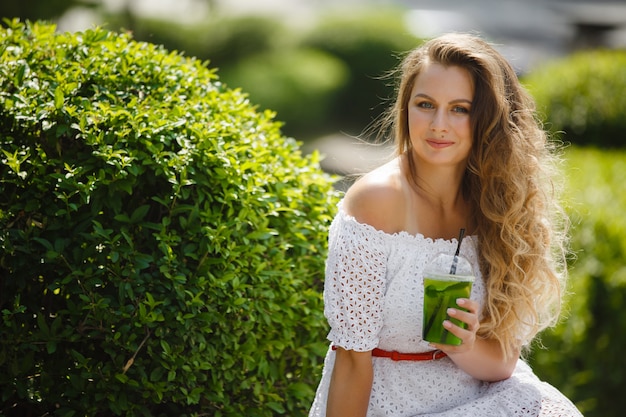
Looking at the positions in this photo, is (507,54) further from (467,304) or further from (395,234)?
(467,304)

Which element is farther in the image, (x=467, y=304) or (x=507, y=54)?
(x=507, y=54)

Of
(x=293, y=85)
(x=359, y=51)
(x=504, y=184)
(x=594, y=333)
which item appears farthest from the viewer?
(x=359, y=51)

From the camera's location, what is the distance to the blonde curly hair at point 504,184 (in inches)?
110

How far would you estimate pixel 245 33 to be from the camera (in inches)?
539

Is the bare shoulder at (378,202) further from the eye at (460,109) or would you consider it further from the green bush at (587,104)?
the green bush at (587,104)

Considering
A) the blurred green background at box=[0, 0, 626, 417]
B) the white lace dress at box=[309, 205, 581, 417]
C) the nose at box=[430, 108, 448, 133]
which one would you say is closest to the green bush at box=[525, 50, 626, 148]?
the blurred green background at box=[0, 0, 626, 417]

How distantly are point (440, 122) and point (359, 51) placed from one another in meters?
11.9

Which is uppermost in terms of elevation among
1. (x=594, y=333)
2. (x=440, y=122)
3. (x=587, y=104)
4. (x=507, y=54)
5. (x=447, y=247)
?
(x=507, y=54)

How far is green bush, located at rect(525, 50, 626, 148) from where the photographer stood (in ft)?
26.4

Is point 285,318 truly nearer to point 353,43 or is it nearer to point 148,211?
point 148,211

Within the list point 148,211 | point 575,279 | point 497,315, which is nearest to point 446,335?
point 497,315

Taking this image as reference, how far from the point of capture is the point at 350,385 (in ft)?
8.87

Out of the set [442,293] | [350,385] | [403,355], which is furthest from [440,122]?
[350,385]

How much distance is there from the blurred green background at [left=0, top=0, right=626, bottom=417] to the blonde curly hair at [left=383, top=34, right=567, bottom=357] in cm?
35
